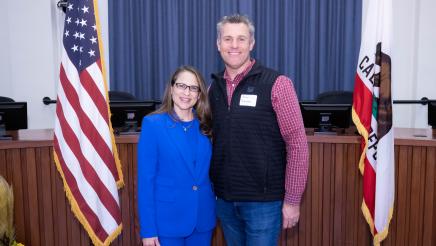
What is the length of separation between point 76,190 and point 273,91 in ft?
4.54

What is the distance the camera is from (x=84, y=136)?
2.53 metres

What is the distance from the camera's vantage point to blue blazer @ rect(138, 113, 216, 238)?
192cm

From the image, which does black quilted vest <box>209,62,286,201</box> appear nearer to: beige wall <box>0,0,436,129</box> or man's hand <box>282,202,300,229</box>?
man's hand <box>282,202,300,229</box>

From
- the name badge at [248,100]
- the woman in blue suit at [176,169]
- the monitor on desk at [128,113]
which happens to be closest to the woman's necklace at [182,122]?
the woman in blue suit at [176,169]

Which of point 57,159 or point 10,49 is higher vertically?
point 10,49

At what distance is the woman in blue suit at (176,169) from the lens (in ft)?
6.32

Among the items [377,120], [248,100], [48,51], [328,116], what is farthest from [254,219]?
[48,51]

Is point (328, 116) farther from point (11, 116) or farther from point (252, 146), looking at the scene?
point (11, 116)

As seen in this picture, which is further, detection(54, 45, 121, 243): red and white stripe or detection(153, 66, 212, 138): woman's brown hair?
detection(54, 45, 121, 243): red and white stripe

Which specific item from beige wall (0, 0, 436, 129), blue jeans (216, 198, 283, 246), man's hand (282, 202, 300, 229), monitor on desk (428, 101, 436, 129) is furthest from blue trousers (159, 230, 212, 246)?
beige wall (0, 0, 436, 129)

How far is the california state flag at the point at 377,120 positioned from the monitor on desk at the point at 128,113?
1.64 metres

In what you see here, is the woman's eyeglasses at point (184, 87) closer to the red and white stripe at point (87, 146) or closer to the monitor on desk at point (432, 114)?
the red and white stripe at point (87, 146)

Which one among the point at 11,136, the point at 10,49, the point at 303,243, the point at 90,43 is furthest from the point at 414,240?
the point at 10,49

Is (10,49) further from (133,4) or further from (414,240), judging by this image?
(414,240)
